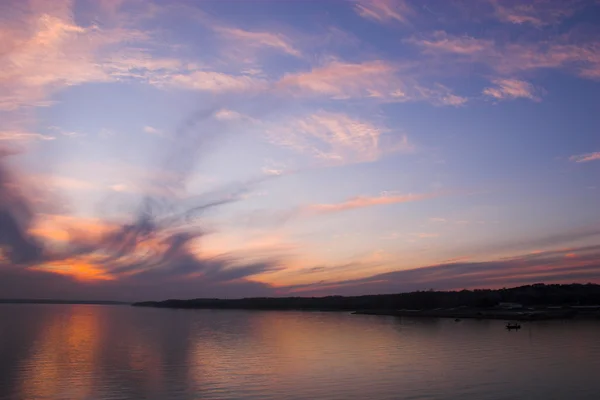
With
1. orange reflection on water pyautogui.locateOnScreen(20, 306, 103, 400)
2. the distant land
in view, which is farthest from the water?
the distant land

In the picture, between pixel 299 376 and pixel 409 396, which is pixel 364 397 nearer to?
pixel 409 396

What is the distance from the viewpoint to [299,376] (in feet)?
108

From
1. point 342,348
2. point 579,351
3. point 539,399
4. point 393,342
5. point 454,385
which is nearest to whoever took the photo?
point 539,399

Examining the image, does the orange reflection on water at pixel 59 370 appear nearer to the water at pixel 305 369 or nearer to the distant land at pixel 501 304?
the water at pixel 305 369

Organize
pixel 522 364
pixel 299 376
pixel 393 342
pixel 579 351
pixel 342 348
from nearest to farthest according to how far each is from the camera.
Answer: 1. pixel 299 376
2. pixel 522 364
3. pixel 579 351
4. pixel 342 348
5. pixel 393 342

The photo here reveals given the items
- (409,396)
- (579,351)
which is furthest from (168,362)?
(579,351)

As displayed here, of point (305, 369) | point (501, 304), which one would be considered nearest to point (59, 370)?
point (305, 369)

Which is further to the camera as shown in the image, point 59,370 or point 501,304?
point 501,304

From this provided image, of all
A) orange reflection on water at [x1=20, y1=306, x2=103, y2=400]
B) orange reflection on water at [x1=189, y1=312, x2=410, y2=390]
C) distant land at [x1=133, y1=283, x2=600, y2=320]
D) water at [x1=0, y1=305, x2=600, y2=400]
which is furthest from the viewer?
distant land at [x1=133, y1=283, x2=600, y2=320]

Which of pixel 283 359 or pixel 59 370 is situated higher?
pixel 59 370

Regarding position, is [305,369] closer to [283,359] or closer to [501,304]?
[283,359]

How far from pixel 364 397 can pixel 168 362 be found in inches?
750

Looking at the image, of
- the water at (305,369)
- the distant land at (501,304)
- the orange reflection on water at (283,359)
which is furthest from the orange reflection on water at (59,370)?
the distant land at (501,304)

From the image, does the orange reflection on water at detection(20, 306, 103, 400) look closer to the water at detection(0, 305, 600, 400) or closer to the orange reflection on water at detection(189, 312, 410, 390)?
the water at detection(0, 305, 600, 400)
